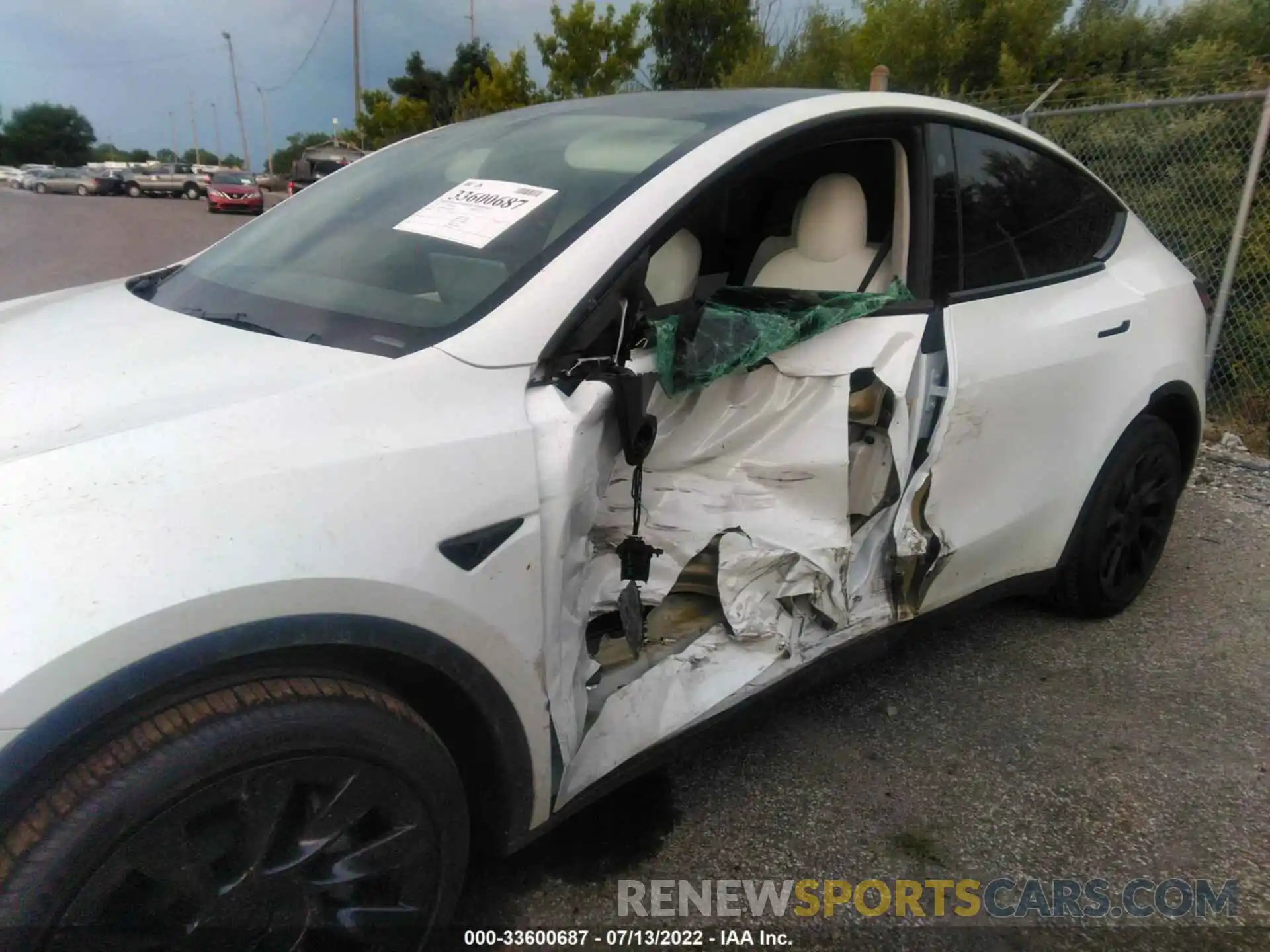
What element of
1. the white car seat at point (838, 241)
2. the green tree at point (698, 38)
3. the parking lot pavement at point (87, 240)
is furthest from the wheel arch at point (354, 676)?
the green tree at point (698, 38)

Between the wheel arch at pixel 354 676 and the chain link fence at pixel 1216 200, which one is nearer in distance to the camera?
the wheel arch at pixel 354 676

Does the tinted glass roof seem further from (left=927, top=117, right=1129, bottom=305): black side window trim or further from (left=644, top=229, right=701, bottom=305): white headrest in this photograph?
(left=927, top=117, right=1129, bottom=305): black side window trim

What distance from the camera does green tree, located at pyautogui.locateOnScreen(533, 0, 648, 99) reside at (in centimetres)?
1833

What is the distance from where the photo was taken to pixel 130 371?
162 cm

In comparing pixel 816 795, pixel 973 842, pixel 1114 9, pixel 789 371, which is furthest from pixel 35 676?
pixel 1114 9

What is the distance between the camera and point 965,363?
93.0 inches

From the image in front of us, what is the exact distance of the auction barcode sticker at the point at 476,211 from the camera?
6.40ft

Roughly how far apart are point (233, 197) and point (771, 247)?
96.1 feet

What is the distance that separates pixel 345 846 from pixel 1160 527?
311 centimetres

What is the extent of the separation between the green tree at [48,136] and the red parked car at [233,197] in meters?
61.2

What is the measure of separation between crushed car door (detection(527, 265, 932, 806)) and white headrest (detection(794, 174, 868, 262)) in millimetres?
305

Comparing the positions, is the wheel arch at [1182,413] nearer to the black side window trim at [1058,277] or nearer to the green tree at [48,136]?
the black side window trim at [1058,277]

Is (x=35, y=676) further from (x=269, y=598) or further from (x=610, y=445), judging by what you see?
(x=610, y=445)

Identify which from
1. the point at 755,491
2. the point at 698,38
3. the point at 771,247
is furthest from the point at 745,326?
the point at 698,38
